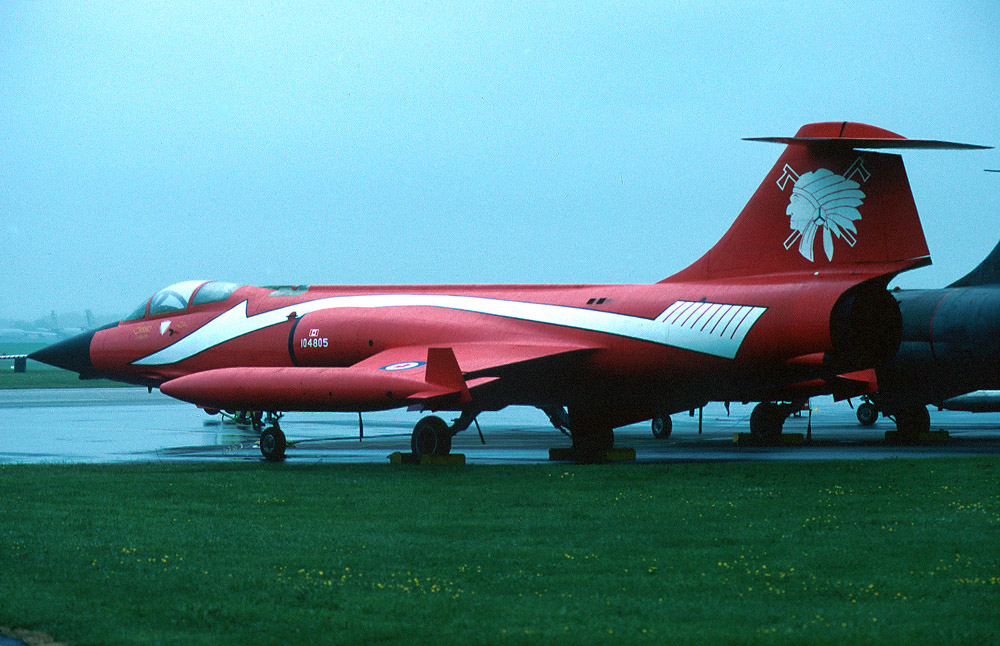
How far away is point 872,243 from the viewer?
16266 mm

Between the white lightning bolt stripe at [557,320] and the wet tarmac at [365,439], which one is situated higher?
the white lightning bolt stripe at [557,320]

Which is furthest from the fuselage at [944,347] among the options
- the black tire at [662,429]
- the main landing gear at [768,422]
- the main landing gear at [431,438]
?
the main landing gear at [431,438]

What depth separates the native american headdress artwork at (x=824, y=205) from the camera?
54.1ft

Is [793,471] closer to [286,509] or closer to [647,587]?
[286,509]

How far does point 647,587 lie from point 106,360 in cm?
1798

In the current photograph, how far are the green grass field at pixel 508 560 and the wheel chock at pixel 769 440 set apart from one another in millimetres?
8856

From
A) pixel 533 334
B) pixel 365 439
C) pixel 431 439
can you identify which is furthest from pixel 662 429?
pixel 431 439

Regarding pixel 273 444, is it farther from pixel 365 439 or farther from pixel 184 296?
pixel 365 439

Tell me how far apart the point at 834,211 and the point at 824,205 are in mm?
195

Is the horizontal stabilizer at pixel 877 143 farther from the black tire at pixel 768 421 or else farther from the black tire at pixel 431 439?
the black tire at pixel 768 421

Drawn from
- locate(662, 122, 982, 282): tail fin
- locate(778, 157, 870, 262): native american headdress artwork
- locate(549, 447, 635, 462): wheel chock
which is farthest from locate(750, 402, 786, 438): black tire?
locate(778, 157, 870, 262): native american headdress artwork

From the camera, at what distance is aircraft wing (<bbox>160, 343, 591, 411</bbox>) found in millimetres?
16641

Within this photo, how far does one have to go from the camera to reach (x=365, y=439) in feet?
83.7

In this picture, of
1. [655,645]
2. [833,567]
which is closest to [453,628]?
[655,645]
